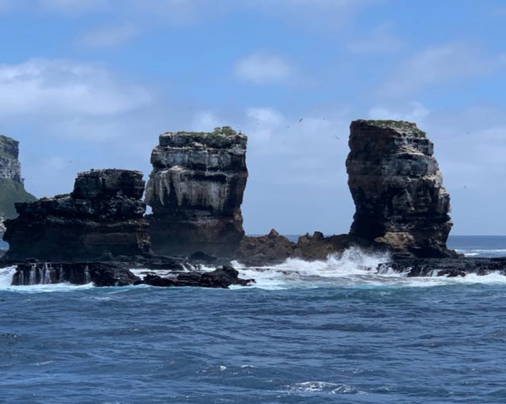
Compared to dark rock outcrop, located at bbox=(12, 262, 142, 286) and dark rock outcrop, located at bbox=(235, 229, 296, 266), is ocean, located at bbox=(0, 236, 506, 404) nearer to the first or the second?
dark rock outcrop, located at bbox=(12, 262, 142, 286)

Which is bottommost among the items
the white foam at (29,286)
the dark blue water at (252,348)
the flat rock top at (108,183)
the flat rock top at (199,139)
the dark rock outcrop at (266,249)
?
the dark blue water at (252,348)

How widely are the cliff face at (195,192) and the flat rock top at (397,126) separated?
1357 cm

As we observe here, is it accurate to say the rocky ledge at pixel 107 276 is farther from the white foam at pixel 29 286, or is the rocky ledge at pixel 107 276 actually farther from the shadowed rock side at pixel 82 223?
the shadowed rock side at pixel 82 223

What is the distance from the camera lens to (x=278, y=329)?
50.4 metres

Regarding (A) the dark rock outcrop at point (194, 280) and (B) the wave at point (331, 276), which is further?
(B) the wave at point (331, 276)

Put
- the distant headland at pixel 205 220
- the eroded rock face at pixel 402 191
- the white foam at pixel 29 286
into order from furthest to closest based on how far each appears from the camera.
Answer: the eroded rock face at pixel 402 191 < the distant headland at pixel 205 220 < the white foam at pixel 29 286

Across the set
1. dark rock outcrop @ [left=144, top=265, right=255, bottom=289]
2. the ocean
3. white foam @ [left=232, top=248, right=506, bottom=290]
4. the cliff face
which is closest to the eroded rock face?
white foam @ [left=232, top=248, right=506, bottom=290]

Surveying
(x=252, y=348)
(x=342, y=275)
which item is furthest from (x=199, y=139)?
(x=252, y=348)

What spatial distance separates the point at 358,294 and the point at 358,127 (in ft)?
108

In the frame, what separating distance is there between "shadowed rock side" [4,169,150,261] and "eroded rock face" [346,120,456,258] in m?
23.3

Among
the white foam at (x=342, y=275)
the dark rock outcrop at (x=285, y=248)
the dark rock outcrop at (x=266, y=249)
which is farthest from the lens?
the dark rock outcrop at (x=266, y=249)

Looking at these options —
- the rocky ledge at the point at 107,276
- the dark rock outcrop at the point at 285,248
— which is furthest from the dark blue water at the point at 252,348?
the dark rock outcrop at the point at 285,248

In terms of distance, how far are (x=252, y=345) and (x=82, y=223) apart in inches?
1689

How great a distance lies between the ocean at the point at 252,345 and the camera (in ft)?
113
